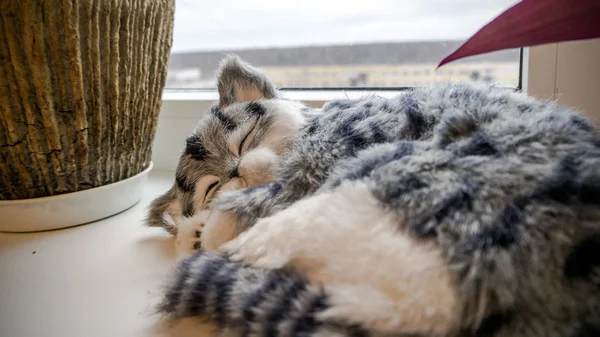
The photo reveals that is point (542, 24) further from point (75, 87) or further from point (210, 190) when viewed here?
point (75, 87)

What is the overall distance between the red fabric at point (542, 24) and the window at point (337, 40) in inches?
18.2

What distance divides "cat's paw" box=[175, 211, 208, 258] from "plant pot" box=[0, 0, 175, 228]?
0.66 ft

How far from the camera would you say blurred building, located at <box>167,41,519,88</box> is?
81 centimetres

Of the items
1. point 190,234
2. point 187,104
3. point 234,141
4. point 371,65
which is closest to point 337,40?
point 371,65

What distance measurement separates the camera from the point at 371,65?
894 mm

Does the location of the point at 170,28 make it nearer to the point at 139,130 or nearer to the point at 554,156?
the point at 139,130

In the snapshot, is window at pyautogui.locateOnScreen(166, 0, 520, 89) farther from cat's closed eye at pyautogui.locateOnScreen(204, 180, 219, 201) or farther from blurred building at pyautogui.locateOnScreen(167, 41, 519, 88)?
Result: cat's closed eye at pyautogui.locateOnScreen(204, 180, 219, 201)

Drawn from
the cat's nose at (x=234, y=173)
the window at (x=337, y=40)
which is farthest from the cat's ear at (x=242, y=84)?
the window at (x=337, y=40)

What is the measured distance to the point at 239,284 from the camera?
14.0 inches

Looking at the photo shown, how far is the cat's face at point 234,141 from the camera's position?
529 mm

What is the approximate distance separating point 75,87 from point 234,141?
0.72ft

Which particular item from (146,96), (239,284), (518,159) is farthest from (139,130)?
(518,159)

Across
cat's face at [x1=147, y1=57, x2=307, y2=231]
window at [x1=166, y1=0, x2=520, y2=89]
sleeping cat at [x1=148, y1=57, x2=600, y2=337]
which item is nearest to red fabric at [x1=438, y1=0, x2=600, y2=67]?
sleeping cat at [x1=148, y1=57, x2=600, y2=337]

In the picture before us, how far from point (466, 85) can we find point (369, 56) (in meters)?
0.45
